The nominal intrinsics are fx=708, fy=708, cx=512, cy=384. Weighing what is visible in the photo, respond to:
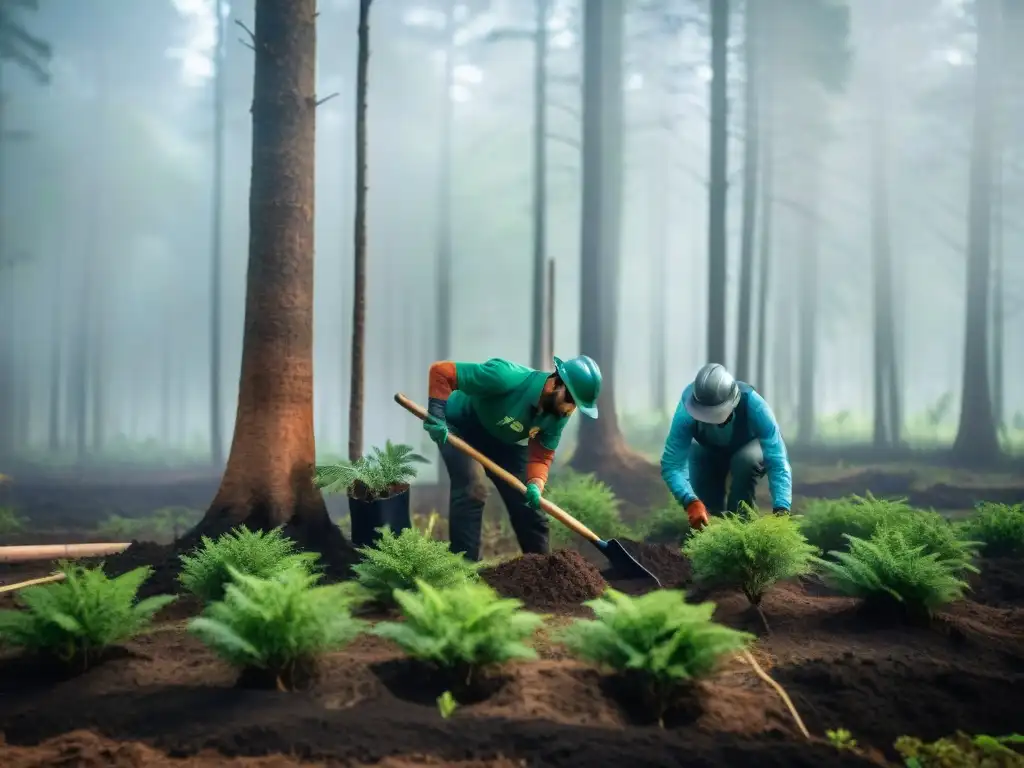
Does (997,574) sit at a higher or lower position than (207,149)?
lower

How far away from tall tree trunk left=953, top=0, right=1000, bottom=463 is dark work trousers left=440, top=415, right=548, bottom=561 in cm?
1050

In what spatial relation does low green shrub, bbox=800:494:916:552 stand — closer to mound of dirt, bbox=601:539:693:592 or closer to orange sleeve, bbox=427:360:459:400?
mound of dirt, bbox=601:539:693:592

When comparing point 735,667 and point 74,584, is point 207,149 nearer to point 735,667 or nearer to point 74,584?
point 74,584

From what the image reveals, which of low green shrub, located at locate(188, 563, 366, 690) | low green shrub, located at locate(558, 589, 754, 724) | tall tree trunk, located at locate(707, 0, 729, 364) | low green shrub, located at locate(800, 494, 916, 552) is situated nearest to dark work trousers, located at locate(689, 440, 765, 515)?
low green shrub, located at locate(800, 494, 916, 552)

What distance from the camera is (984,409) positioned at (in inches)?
499

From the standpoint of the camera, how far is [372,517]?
18.0 feet

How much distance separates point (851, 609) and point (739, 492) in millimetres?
1536

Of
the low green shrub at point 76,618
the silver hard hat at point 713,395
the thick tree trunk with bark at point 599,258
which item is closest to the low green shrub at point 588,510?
the silver hard hat at point 713,395

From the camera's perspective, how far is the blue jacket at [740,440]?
18.2ft

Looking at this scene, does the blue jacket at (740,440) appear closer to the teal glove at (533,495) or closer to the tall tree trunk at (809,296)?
the teal glove at (533,495)

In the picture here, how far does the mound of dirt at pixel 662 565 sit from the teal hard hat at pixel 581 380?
1.42 m

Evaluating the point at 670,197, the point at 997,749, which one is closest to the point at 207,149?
the point at 670,197

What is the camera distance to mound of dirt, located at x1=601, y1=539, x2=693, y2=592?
17.9ft

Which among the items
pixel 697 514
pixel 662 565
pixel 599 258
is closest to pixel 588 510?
pixel 662 565
